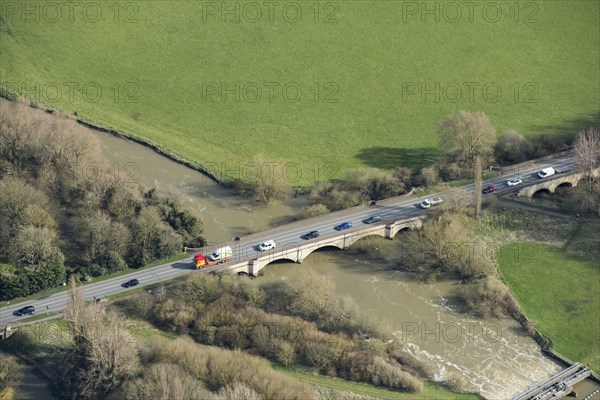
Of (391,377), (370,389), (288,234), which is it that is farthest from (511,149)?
(370,389)

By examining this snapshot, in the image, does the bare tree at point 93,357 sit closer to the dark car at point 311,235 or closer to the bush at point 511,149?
the dark car at point 311,235

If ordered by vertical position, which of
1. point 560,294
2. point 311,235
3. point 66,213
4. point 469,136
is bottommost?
point 560,294

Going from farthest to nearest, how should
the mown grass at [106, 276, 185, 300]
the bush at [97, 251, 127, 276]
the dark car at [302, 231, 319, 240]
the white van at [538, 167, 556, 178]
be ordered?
1. the white van at [538, 167, 556, 178]
2. the dark car at [302, 231, 319, 240]
3. the bush at [97, 251, 127, 276]
4. the mown grass at [106, 276, 185, 300]

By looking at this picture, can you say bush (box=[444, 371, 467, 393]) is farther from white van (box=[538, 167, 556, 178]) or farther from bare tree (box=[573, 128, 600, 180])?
bare tree (box=[573, 128, 600, 180])

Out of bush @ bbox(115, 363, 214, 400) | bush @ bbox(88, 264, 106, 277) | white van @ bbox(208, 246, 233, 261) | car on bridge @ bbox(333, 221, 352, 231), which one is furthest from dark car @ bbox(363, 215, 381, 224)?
bush @ bbox(115, 363, 214, 400)

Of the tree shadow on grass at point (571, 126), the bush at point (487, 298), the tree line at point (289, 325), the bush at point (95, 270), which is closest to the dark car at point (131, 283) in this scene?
the tree line at point (289, 325)

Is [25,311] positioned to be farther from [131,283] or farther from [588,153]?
[588,153]
